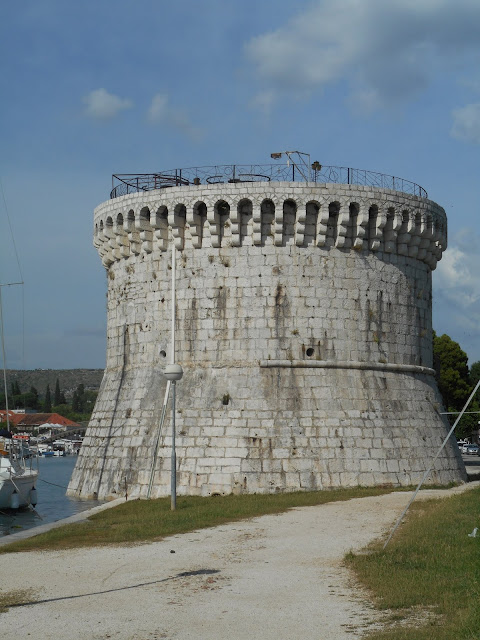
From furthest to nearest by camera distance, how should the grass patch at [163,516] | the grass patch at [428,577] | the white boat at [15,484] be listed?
the white boat at [15,484]
the grass patch at [163,516]
the grass patch at [428,577]

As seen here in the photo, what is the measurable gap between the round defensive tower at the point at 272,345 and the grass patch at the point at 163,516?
119 centimetres

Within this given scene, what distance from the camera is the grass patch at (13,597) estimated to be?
415 inches

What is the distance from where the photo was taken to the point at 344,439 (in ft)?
77.3

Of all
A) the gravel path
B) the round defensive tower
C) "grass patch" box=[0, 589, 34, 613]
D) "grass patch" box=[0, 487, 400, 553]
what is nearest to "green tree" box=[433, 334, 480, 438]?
the round defensive tower

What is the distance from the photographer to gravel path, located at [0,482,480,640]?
9398 mm

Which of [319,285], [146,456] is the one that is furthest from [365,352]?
[146,456]

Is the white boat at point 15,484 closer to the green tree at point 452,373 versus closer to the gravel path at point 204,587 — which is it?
the gravel path at point 204,587

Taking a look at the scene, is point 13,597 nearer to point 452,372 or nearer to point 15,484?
point 15,484

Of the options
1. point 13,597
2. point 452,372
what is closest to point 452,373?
point 452,372

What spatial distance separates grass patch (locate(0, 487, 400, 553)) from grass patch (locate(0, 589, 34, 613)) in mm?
3714

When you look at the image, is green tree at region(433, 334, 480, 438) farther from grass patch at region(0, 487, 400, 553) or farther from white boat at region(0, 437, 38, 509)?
grass patch at region(0, 487, 400, 553)

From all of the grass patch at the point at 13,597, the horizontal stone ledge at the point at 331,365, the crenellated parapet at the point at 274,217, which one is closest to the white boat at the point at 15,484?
the crenellated parapet at the point at 274,217

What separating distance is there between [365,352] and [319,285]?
2340mm

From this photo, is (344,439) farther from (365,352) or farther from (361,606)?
(361,606)
